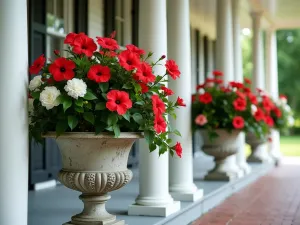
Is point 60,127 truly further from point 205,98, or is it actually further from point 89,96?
point 205,98

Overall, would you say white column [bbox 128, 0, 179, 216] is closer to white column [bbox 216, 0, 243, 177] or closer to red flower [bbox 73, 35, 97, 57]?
red flower [bbox 73, 35, 97, 57]

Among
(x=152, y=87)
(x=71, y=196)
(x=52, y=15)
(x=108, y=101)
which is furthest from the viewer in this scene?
(x=52, y=15)

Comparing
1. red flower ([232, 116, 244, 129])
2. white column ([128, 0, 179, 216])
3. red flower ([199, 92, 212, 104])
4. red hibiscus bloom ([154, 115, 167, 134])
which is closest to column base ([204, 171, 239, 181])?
red flower ([232, 116, 244, 129])

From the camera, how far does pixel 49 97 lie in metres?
4.04

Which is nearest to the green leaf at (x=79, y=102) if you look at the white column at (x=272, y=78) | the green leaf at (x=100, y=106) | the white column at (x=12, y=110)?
the green leaf at (x=100, y=106)

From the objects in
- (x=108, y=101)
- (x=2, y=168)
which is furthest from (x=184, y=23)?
(x=2, y=168)

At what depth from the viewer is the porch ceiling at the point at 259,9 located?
529 inches

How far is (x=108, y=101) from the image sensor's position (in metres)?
4.07

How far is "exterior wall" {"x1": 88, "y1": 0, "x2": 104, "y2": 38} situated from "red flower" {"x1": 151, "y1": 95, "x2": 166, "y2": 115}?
18.7 feet

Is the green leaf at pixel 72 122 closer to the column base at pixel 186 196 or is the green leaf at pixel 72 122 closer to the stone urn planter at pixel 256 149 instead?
the column base at pixel 186 196

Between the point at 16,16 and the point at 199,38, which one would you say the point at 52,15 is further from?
the point at 199,38

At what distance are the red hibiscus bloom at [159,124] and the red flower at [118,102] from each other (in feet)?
0.86

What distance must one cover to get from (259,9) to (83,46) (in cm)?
997

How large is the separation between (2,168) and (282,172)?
960cm
